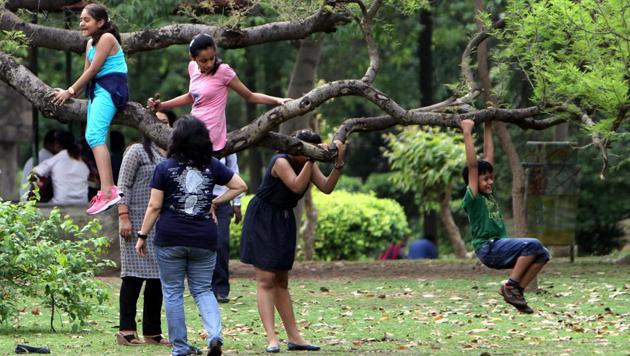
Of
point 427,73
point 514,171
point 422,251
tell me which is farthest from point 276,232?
point 427,73

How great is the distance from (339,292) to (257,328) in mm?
3912

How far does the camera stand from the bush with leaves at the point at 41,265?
1051 centimetres

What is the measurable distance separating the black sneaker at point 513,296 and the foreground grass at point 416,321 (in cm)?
31

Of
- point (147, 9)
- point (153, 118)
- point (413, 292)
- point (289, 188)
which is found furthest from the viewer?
point (147, 9)

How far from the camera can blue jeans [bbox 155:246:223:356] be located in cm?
893

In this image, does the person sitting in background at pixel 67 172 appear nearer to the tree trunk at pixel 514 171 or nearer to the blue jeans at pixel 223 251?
the blue jeans at pixel 223 251

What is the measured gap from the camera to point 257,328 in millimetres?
11719

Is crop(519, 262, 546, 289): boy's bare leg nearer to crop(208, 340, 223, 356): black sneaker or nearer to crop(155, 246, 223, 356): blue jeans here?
crop(155, 246, 223, 356): blue jeans

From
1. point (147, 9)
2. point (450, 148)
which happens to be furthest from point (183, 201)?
point (450, 148)

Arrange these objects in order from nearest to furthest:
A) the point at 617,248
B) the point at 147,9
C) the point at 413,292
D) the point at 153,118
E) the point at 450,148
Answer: the point at 153,118, the point at 413,292, the point at 147,9, the point at 450,148, the point at 617,248

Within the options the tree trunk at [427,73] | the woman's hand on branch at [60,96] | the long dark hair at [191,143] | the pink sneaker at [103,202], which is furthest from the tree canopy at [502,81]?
the tree trunk at [427,73]

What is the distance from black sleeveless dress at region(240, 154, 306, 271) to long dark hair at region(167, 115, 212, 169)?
3.49 ft

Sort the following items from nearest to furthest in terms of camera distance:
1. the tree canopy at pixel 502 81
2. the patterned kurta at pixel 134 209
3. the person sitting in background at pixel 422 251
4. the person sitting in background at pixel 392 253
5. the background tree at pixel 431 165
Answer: the patterned kurta at pixel 134 209, the tree canopy at pixel 502 81, the background tree at pixel 431 165, the person sitting in background at pixel 422 251, the person sitting in background at pixel 392 253

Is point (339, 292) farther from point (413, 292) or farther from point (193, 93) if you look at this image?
point (193, 93)
